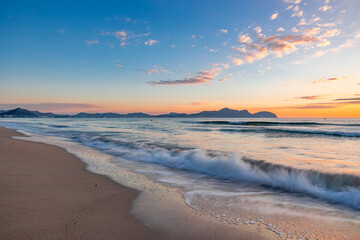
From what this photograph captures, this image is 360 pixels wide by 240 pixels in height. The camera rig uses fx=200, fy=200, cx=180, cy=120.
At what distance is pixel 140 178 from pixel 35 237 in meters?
3.24

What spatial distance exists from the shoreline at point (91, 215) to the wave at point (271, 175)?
277cm

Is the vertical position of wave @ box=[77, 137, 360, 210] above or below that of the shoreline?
below

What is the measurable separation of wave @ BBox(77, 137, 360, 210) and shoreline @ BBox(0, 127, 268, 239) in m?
2.77

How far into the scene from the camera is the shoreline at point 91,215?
8.61 ft

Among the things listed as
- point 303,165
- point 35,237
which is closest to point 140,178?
point 35,237

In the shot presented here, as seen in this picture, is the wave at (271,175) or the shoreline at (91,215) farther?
the wave at (271,175)

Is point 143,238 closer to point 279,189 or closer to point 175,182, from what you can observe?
point 175,182

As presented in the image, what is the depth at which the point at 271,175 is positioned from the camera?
19.5ft

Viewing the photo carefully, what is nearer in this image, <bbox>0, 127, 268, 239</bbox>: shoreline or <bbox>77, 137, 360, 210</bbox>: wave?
<bbox>0, 127, 268, 239</bbox>: shoreline

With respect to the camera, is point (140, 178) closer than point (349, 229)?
No

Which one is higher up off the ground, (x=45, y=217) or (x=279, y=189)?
(x=45, y=217)

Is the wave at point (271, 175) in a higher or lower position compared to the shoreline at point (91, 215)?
lower

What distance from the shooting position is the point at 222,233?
273cm

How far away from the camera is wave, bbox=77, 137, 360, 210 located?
4620mm
